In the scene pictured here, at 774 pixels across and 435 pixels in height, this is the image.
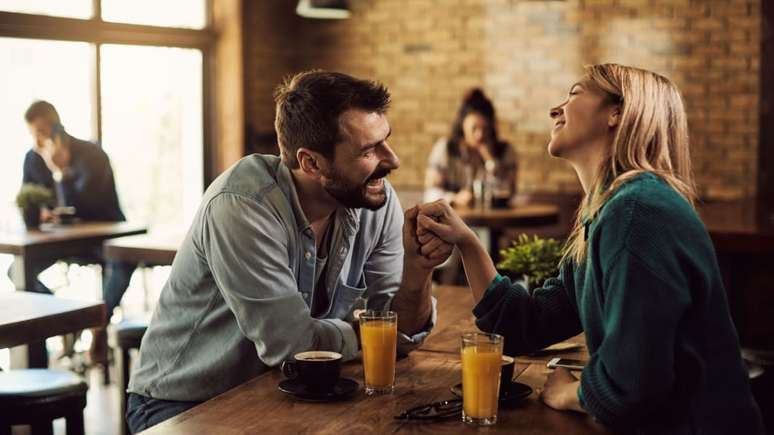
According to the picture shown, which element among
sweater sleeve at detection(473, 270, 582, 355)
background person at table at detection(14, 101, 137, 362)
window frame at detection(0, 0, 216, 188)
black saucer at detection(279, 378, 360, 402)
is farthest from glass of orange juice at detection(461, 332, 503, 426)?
window frame at detection(0, 0, 216, 188)

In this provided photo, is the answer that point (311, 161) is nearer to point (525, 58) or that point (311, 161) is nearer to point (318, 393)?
point (318, 393)

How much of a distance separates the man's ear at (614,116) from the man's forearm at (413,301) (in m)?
0.58

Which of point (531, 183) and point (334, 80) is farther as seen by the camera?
point (531, 183)

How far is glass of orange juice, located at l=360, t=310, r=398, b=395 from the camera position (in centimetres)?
183

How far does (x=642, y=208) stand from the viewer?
162 centimetres

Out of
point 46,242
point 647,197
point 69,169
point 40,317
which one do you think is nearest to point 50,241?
point 46,242

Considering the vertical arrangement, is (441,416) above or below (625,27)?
below

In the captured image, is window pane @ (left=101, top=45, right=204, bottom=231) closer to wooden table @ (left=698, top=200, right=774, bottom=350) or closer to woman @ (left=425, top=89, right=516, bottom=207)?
woman @ (left=425, top=89, right=516, bottom=207)

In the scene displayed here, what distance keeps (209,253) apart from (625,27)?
5075 millimetres

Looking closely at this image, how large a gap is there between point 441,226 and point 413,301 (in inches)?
7.5

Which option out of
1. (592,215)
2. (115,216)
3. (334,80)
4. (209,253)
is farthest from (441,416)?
(115,216)

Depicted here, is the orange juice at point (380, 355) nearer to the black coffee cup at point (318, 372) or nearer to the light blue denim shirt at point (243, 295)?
the black coffee cup at point (318, 372)

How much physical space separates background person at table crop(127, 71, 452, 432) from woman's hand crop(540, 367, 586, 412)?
447 mm

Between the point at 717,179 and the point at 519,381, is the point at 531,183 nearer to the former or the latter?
the point at 717,179
